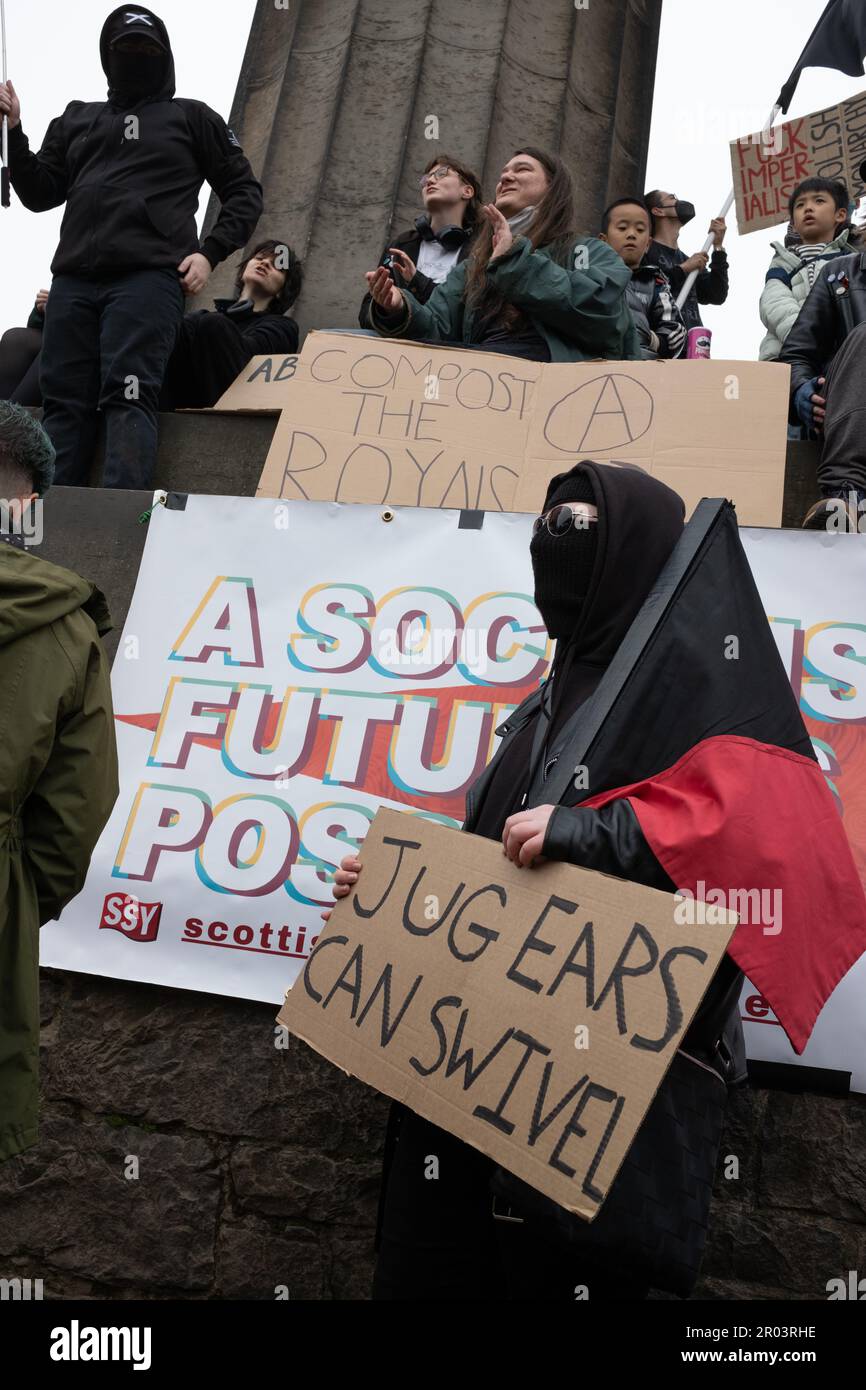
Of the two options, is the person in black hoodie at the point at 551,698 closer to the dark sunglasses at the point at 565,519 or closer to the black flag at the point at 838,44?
the dark sunglasses at the point at 565,519

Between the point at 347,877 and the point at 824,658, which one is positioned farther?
the point at 824,658

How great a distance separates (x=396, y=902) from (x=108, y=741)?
0.70 meters

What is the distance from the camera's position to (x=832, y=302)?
16.0ft

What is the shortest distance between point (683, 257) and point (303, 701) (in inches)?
178

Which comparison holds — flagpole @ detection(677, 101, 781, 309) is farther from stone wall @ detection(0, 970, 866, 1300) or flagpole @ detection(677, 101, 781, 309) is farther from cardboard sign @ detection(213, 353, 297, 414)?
stone wall @ detection(0, 970, 866, 1300)

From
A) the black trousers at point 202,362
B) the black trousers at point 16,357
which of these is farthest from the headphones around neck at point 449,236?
the black trousers at point 16,357

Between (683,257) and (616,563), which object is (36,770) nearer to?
(616,563)

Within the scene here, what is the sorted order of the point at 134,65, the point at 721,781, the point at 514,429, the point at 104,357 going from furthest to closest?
1. the point at 134,65
2. the point at 104,357
3. the point at 514,429
4. the point at 721,781

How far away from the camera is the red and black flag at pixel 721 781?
1877 mm

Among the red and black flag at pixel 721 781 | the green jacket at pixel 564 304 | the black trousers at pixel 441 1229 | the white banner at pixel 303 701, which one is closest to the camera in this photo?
the red and black flag at pixel 721 781

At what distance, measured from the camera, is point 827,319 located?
4852 mm

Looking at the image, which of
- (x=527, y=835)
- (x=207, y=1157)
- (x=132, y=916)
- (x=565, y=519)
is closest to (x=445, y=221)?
(x=132, y=916)

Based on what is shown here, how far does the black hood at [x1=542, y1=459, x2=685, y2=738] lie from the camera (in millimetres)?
2176
